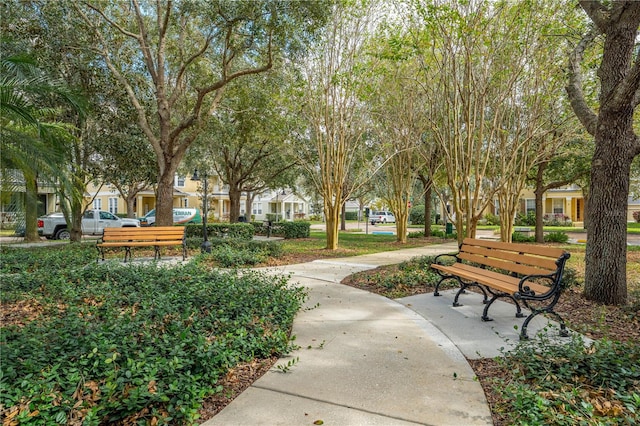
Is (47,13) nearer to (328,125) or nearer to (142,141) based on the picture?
(142,141)

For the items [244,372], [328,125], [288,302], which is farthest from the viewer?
[328,125]

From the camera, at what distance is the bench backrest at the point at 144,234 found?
31.8 ft

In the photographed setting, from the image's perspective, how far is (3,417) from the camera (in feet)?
7.61

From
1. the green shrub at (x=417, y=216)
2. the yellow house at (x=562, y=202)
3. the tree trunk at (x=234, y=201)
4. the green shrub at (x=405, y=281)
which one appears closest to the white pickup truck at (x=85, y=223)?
the tree trunk at (x=234, y=201)

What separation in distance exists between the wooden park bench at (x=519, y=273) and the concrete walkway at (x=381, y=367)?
324mm

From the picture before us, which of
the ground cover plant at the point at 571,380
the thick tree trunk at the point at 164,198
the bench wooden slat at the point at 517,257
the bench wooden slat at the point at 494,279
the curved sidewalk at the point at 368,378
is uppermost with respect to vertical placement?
the thick tree trunk at the point at 164,198

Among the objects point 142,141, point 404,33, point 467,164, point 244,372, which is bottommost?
point 244,372

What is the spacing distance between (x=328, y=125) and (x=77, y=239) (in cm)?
1066

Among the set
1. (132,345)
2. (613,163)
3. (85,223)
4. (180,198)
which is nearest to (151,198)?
(180,198)

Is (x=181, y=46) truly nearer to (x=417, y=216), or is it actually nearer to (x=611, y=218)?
(x=611, y=218)

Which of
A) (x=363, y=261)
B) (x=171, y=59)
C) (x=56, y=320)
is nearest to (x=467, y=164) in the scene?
(x=363, y=261)

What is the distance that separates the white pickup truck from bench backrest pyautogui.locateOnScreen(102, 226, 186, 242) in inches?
438

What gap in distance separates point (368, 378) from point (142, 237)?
833cm

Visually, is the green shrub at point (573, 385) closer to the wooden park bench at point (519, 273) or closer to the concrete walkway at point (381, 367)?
the concrete walkway at point (381, 367)
